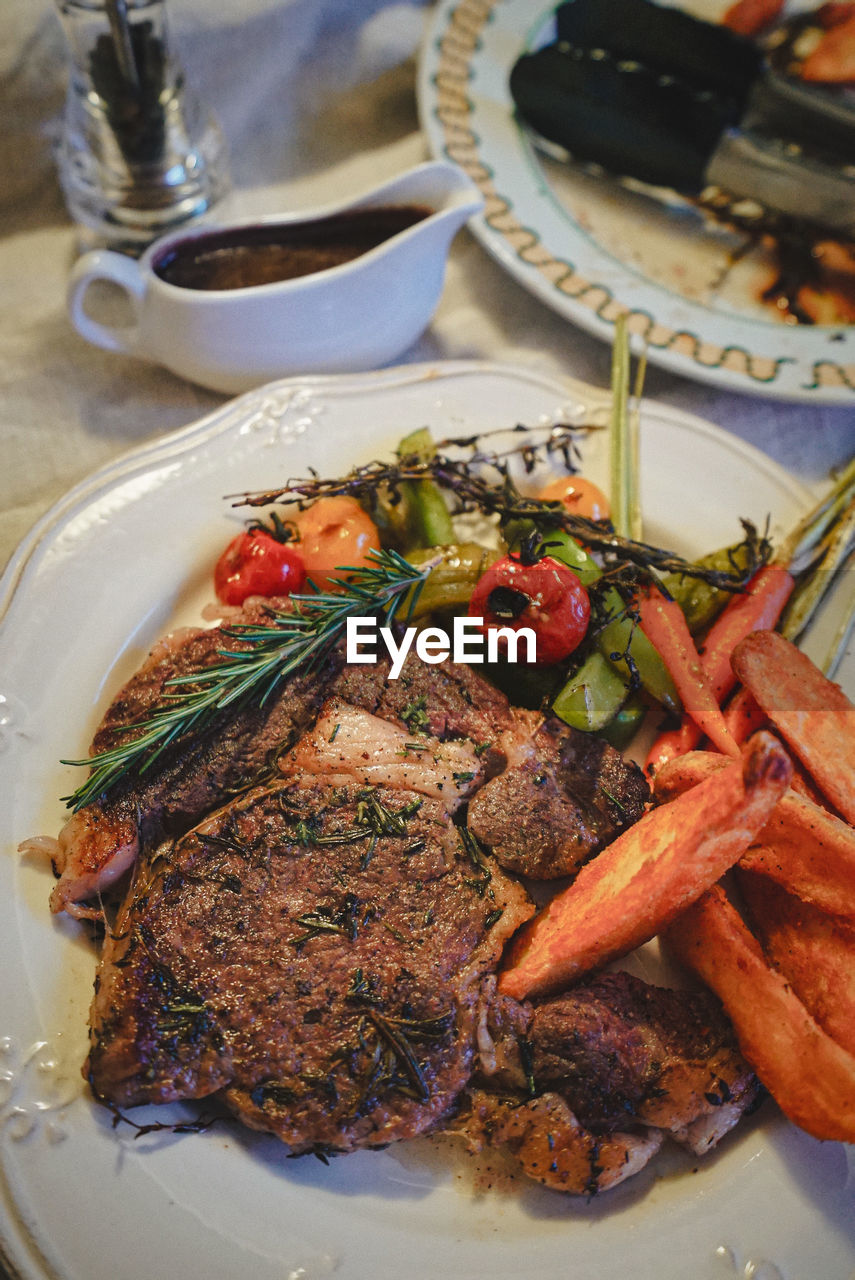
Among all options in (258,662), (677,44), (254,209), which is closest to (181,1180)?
(258,662)

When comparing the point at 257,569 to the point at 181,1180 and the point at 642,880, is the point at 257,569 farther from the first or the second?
the point at 181,1180

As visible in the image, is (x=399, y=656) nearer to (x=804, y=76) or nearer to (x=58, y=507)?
(x=58, y=507)

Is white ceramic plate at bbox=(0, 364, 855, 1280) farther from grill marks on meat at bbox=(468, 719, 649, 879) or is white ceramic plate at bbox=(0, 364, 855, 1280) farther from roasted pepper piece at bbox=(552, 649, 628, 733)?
roasted pepper piece at bbox=(552, 649, 628, 733)

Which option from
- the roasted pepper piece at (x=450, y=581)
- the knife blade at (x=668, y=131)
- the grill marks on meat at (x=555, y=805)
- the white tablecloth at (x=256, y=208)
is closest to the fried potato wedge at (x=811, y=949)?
the grill marks on meat at (x=555, y=805)

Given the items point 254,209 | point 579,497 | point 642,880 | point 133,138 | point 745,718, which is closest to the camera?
point 642,880

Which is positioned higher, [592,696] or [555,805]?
[592,696]

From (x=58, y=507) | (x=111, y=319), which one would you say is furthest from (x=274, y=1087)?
(x=111, y=319)

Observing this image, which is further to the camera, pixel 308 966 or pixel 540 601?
pixel 540 601

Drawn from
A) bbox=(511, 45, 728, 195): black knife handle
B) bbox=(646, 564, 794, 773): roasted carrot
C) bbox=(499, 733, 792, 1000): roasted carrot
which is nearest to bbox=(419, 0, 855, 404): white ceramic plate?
bbox=(511, 45, 728, 195): black knife handle
